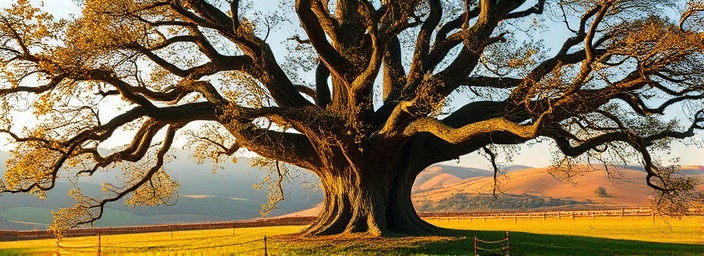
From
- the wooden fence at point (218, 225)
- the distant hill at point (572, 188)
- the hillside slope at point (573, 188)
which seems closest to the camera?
the wooden fence at point (218, 225)

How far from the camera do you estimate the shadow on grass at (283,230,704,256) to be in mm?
21281

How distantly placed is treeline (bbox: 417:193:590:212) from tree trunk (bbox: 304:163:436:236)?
8717 cm

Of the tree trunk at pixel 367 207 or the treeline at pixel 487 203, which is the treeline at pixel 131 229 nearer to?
the tree trunk at pixel 367 207

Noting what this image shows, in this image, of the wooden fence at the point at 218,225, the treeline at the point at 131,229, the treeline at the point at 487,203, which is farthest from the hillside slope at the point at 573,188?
the treeline at the point at 131,229

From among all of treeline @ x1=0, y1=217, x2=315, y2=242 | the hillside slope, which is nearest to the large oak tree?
treeline @ x1=0, y1=217, x2=315, y2=242

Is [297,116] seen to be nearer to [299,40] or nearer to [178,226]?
[299,40]

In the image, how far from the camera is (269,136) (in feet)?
87.0

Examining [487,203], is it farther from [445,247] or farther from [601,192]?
[445,247]

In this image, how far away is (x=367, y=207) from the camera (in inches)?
1032

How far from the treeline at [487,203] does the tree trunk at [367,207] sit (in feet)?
286

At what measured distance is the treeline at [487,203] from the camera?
11900 centimetres

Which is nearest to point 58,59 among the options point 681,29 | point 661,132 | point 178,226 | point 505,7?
point 505,7

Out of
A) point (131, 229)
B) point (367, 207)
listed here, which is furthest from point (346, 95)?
point (131, 229)

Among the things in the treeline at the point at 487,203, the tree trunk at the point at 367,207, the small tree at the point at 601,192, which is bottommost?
the treeline at the point at 487,203
